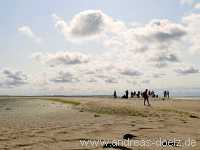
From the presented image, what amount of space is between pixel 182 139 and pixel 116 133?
272 centimetres

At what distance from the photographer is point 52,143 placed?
402 inches

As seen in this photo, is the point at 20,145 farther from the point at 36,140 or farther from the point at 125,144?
the point at 125,144

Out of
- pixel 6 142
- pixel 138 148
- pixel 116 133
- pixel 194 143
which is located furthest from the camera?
pixel 116 133

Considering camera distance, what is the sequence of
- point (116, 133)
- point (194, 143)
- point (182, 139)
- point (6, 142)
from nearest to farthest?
point (194, 143), point (182, 139), point (6, 142), point (116, 133)

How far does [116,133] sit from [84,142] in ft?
7.02

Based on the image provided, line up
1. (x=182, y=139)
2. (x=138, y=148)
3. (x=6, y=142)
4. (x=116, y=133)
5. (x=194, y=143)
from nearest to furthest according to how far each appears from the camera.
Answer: (x=138, y=148) < (x=194, y=143) < (x=182, y=139) < (x=6, y=142) < (x=116, y=133)

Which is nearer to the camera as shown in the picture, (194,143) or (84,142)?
(194,143)

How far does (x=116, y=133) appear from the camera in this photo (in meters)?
12.0

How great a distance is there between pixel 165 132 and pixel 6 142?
5.50 m

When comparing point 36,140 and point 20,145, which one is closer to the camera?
point 20,145

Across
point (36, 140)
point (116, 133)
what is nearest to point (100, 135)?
point (116, 133)

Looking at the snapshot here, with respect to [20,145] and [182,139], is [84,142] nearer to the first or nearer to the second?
[20,145]

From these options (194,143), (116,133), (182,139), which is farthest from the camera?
(116,133)

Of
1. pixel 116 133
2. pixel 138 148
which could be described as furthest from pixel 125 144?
pixel 116 133
